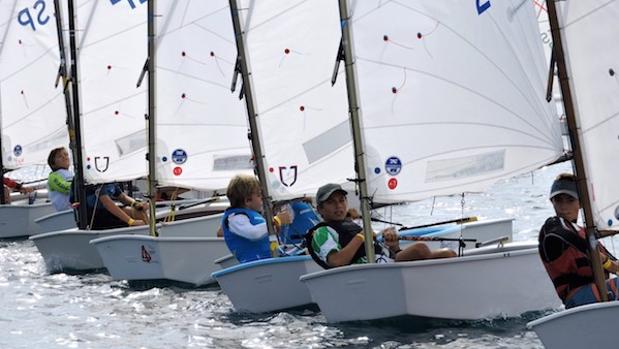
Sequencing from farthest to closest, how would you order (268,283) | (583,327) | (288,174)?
(288,174) → (268,283) → (583,327)

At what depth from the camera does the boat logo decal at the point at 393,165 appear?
939 centimetres

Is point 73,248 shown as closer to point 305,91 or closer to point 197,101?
point 197,101

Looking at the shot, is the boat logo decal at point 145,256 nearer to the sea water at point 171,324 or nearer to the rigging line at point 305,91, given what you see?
the sea water at point 171,324

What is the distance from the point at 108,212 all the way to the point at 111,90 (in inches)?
62.5

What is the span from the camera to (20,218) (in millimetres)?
17281

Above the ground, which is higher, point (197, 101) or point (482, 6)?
point (197, 101)

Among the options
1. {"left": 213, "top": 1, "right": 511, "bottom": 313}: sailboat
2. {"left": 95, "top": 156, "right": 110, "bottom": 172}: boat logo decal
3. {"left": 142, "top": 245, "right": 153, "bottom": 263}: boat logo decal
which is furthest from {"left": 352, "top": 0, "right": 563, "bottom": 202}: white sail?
{"left": 95, "top": 156, "right": 110, "bottom": 172}: boat logo decal

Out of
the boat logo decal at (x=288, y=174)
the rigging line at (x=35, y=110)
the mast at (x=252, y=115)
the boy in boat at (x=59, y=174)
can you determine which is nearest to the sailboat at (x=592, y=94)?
the boat logo decal at (x=288, y=174)


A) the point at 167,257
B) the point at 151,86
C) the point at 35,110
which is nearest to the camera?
the point at 167,257

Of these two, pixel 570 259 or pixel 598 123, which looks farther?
pixel 570 259

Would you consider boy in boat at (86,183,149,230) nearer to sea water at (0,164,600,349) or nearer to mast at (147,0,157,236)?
sea water at (0,164,600,349)

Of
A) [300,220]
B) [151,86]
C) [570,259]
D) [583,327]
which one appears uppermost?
[151,86]

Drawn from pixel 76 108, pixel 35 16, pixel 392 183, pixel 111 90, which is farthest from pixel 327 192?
pixel 35 16

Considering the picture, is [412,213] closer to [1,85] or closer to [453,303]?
[1,85]
